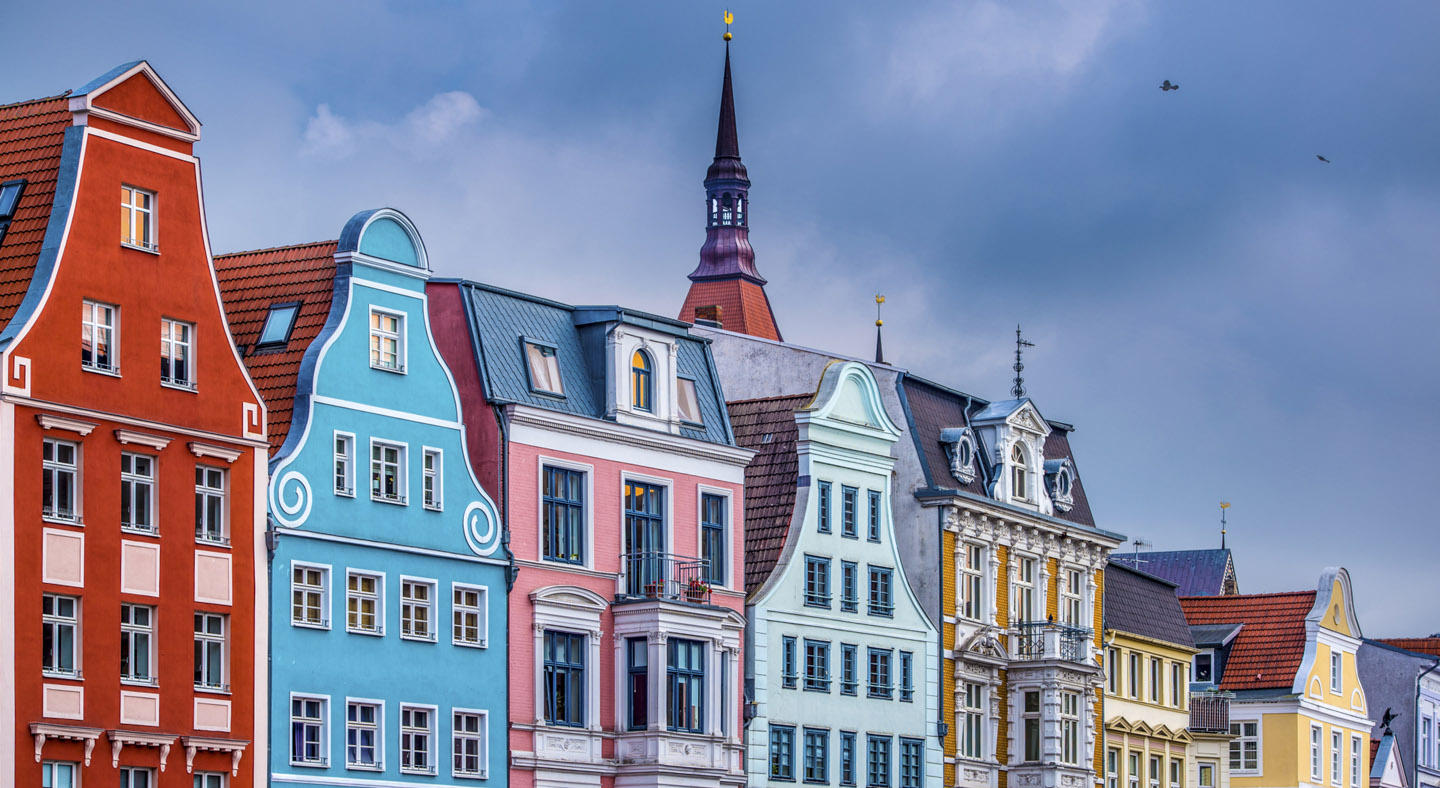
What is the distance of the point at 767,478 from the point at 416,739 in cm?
1767

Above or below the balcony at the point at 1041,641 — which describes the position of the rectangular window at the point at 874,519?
above

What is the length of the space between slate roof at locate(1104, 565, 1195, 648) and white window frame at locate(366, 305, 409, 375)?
35.3 m

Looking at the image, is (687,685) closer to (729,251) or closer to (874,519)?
(874,519)

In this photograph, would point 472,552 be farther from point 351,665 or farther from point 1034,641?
point 1034,641

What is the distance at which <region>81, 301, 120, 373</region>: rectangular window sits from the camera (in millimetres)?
53906

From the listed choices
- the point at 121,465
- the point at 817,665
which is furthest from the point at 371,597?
the point at 817,665

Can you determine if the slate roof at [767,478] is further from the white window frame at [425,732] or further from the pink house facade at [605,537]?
the white window frame at [425,732]

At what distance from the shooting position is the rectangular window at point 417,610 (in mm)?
60781

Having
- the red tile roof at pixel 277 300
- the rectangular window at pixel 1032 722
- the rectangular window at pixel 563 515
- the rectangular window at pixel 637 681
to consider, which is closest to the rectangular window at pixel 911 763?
the rectangular window at pixel 1032 722

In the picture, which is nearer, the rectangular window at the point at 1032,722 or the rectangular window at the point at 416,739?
the rectangular window at the point at 416,739

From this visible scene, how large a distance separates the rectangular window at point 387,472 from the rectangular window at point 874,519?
63.1 ft

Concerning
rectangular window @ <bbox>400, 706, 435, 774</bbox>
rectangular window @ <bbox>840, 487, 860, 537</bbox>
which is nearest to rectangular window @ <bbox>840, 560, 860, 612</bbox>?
rectangular window @ <bbox>840, 487, 860, 537</bbox>

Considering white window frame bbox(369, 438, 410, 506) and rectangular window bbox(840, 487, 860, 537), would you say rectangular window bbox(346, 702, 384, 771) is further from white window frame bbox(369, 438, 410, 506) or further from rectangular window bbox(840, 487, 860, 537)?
rectangular window bbox(840, 487, 860, 537)

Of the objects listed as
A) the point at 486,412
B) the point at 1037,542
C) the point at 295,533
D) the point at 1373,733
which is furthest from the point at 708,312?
the point at 295,533
